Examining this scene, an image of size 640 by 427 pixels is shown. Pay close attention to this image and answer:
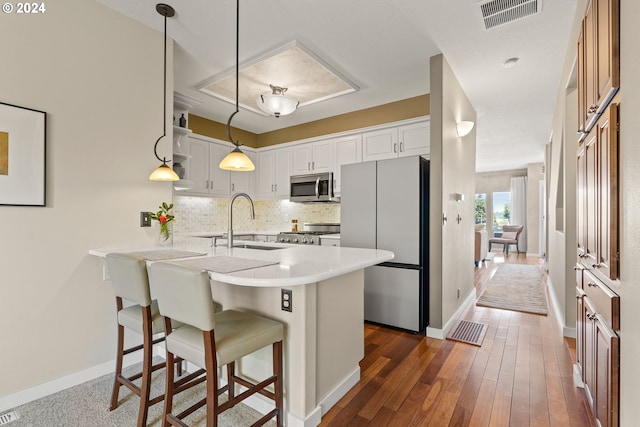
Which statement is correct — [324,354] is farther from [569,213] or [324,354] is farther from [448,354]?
[569,213]

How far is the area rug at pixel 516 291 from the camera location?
4.06 meters

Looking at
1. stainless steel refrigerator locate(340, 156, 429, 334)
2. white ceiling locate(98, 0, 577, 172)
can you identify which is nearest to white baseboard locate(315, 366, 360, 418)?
stainless steel refrigerator locate(340, 156, 429, 334)

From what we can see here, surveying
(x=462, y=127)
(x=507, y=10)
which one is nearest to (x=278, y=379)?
(x=507, y=10)

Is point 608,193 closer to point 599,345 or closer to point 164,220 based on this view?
point 599,345

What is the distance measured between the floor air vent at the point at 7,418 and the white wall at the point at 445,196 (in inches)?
123

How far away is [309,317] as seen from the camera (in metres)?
1.67

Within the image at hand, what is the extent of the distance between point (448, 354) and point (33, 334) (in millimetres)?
3036

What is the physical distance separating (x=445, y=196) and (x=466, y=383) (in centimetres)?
165

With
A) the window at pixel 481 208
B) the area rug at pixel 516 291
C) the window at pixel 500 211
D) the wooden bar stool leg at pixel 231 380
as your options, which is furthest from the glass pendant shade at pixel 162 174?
the window at pixel 500 211

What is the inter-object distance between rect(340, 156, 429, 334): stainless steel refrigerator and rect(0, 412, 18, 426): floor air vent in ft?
9.10

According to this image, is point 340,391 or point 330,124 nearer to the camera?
point 340,391

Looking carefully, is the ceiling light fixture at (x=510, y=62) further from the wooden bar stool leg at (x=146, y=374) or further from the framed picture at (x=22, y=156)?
the framed picture at (x=22, y=156)

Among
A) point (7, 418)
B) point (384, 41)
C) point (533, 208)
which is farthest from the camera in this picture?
point (533, 208)

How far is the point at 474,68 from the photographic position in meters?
3.28
